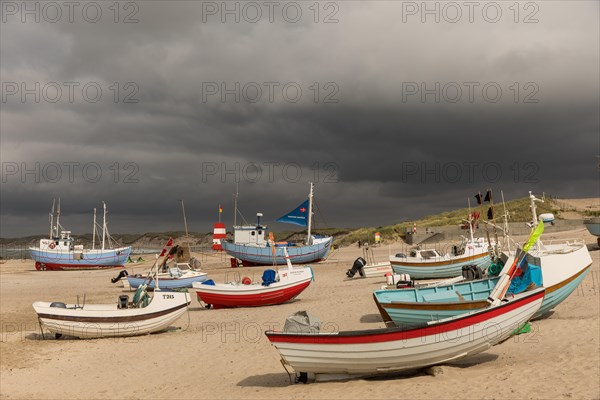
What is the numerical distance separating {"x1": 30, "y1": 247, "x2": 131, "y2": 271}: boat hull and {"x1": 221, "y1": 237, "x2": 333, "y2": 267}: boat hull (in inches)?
733

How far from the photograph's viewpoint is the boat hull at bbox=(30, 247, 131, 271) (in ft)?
210

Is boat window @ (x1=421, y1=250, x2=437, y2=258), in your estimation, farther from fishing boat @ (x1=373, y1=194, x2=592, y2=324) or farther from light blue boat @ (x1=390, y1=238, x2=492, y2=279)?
fishing boat @ (x1=373, y1=194, x2=592, y2=324)

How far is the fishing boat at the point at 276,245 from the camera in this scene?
55312 millimetres

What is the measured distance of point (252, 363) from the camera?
15102mm

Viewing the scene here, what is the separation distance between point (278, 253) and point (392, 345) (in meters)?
43.8

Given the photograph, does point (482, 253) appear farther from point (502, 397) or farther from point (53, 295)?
point (53, 295)

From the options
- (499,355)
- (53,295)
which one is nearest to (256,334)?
(499,355)

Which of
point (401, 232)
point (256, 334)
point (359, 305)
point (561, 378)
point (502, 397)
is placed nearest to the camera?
point (502, 397)

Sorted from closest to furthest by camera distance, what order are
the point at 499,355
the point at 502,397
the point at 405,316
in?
the point at 502,397
the point at 499,355
the point at 405,316

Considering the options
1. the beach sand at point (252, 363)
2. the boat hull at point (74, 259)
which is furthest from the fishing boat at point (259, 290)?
the boat hull at point (74, 259)

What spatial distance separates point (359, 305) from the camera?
79.2 ft

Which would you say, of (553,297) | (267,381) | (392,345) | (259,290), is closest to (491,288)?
(553,297)

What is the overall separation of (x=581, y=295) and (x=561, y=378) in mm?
12680

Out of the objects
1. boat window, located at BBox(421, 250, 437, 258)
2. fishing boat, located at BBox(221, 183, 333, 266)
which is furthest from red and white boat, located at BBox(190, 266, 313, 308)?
fishing boat, located at BBox(221, 183, 333, 266)
